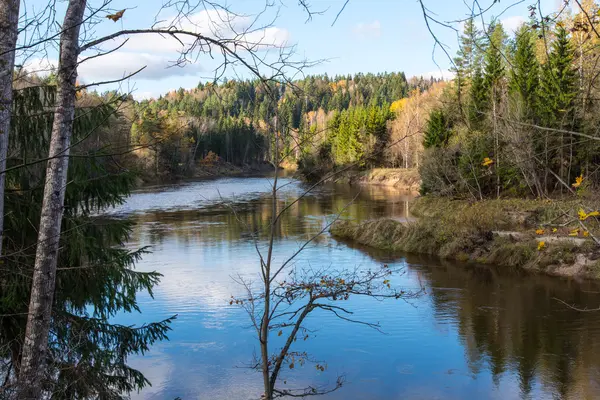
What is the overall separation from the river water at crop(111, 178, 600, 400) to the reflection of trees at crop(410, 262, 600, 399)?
3cm

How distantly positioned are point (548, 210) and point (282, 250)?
40.3 ft

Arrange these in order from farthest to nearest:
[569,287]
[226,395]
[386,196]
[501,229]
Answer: [386,196], [501,229], [569,287], [226,395]

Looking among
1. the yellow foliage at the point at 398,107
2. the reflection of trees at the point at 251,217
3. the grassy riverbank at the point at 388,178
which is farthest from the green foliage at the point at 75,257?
the yellow foliage at the point at 398,107

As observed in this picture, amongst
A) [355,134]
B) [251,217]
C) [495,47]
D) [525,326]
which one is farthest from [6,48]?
[355,134]

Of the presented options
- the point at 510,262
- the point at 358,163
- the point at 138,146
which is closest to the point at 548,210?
the point at 510,262

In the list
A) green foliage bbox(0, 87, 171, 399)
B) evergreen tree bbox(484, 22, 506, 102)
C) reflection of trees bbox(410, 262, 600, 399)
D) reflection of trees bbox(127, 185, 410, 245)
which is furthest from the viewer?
reflection of trees bbox(127, 185, 410, 245)

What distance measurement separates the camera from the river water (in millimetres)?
Result: 11359

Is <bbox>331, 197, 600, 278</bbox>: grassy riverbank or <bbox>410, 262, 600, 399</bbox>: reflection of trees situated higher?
<bbox>331, 197, 600, 278</bbox>: grassy riverbank

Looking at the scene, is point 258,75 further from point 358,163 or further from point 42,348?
point 42,348

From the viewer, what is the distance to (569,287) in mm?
17953

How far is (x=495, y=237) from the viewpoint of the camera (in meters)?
22.8

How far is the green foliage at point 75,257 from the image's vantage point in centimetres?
638

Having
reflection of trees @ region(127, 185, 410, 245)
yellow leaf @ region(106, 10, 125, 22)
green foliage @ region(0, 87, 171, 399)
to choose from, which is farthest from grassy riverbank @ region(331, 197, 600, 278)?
yellow leaf @ region(106, 10, 125, 22)

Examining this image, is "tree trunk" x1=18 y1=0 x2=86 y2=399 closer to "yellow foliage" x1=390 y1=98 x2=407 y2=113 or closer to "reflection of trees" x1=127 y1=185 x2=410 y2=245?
"reflection of trees" x1=127 y1=185 x2=410 y2=245
